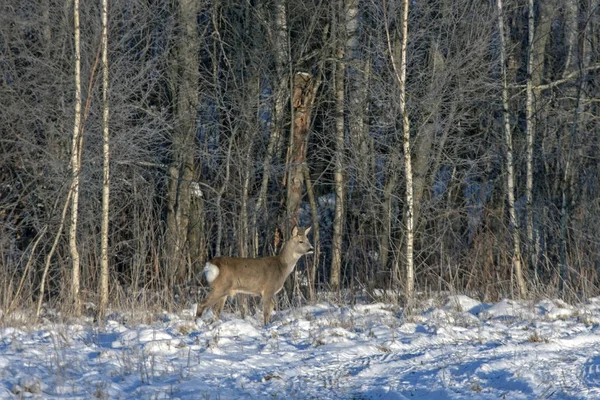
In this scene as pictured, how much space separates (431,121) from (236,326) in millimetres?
6955

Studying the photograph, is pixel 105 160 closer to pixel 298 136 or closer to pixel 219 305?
pixel 219 305

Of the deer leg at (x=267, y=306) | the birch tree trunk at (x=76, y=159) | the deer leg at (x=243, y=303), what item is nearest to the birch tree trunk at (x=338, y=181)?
the deer leg at (x=243, y=303)

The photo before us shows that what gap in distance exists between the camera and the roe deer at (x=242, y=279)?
39.1 feet

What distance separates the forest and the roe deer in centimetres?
90

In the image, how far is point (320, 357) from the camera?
8461 mm

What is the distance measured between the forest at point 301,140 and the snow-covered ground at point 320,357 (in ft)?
9.21

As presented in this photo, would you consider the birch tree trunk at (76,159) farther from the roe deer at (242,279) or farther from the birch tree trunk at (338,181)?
the birch tree trunk at (338,181)

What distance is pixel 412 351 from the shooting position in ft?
28.6

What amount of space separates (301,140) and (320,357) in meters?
8.20

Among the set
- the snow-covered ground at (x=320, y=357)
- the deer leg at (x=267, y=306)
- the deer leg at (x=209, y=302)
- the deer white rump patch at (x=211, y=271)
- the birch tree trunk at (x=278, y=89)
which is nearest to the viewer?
the snow-covered ground at (x=320, y=357)

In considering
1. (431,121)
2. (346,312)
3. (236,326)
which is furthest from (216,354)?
(431,121)

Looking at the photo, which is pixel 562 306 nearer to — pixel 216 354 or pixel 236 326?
pixel 236 326

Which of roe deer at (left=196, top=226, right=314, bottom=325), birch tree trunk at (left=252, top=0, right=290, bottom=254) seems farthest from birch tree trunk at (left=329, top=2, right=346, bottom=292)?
roe deer at (left=196, top=226, right=314, bottom=325)

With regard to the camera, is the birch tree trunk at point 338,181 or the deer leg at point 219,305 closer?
the deer leg at point 219,305
